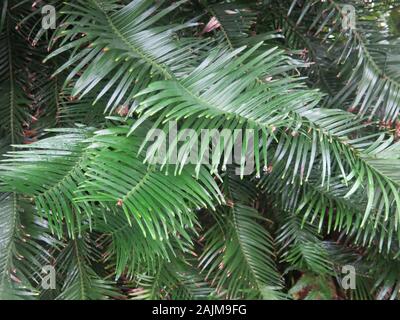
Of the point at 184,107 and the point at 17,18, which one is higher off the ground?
the point at 17,18

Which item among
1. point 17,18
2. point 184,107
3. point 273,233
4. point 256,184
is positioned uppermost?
point 17,18

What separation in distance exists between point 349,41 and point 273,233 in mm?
447

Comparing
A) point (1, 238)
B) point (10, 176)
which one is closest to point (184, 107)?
point (10, 176)

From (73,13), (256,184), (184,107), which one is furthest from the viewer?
(256,184)

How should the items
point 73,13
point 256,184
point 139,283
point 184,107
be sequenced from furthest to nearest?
point 256,184 → point 139,283 → point 73,13 → point 184,107

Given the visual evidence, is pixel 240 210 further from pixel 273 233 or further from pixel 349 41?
pixel 349 41

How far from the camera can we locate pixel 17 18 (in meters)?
0.80

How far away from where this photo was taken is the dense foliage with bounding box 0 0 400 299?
0.51 m

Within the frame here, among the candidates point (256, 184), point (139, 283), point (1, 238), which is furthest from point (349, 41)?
point (1, 238)

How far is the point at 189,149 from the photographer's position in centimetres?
47

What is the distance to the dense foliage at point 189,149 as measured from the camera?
506mm
